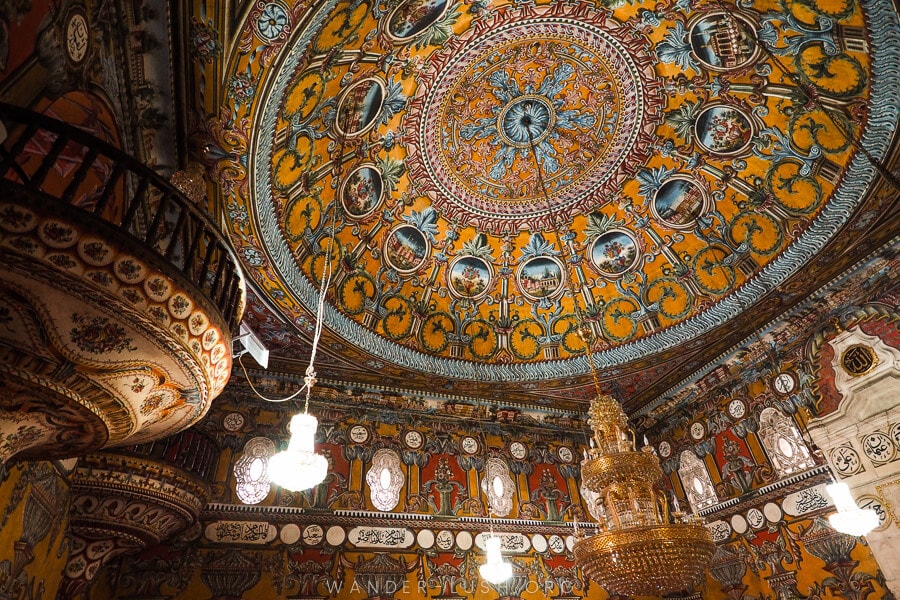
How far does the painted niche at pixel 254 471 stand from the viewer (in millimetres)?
7961

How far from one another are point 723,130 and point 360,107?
559 cm

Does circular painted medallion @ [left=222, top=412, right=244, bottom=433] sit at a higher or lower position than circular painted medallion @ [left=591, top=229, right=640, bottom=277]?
lower

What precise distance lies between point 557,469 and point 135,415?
849cm

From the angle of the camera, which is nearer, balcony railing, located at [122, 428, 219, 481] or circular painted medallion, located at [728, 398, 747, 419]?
balcony railing, located at [122, 428, 219, 481]

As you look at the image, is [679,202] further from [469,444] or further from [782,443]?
[469,444]

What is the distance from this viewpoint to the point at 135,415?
3.68m

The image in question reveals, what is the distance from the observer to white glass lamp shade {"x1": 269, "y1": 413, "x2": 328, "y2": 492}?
3.33 metres

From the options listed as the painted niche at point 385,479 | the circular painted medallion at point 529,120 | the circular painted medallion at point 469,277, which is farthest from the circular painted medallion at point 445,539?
the circular painted medallion at point 529,120

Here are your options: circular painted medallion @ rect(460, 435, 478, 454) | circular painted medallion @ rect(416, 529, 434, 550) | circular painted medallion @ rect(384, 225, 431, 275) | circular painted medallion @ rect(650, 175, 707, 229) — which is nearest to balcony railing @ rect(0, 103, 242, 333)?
circular painted medallion @ rect(384, 225, 431, 275)

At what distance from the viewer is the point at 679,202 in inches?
340

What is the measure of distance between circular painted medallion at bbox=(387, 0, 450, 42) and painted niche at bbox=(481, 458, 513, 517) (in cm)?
759

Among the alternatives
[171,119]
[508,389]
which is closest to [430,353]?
[508,389]

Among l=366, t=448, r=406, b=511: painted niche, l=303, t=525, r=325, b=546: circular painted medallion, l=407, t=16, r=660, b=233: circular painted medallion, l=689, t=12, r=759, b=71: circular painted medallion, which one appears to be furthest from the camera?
l=366, t=448, r=406, b=511: painted niche

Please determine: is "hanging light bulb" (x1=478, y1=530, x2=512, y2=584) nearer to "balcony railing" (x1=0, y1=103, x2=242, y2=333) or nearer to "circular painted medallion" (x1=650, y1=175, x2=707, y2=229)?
"balcony railing" (x1=0, y1=103, x2=242, y2=333)
